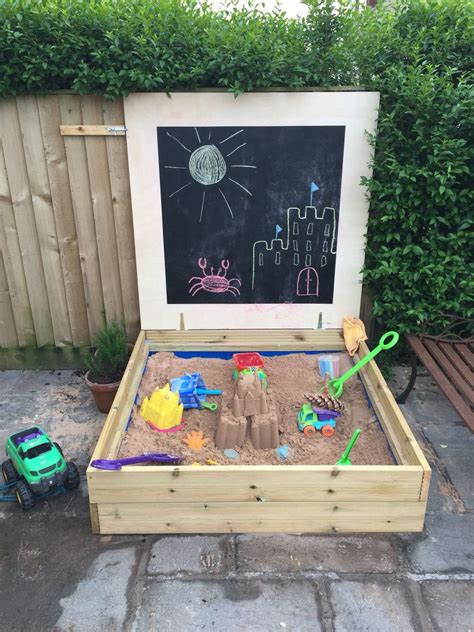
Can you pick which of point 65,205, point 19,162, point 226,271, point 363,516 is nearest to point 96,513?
point 363,516

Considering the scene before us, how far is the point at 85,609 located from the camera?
2.32m

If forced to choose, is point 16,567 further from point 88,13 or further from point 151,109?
point 88,13

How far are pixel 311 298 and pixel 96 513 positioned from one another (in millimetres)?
2292

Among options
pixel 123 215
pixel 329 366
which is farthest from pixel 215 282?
pixel 329 366

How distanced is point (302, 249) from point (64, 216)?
184 centimetres

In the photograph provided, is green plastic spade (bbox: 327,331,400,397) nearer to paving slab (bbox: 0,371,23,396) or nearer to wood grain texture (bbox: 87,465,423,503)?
wood grain texture (bbox: 87,465,423,503)

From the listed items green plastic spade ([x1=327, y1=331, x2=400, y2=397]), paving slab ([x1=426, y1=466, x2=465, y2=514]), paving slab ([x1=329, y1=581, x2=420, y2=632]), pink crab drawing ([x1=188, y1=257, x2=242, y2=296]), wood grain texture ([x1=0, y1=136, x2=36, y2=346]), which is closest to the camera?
paving slab ([x1=329, y1=581, x2=420, y2=632])

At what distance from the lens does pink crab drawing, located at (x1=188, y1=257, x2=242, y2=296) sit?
13.4 ft

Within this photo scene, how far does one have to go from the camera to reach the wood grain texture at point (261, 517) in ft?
8.66

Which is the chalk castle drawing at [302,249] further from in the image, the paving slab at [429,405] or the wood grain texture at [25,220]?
the wood grain texture at [25,220]

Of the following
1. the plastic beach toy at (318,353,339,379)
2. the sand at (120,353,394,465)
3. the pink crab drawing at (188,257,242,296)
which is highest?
the pink crab drawing at (188,257,242,296)

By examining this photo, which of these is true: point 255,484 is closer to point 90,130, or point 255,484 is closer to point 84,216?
Answer: point 84,216

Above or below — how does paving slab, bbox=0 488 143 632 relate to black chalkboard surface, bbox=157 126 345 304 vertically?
below

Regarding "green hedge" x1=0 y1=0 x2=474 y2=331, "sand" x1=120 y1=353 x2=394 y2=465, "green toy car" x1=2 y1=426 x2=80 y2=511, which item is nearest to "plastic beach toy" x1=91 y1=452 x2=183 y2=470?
"sand" x1=120 y1=353 x2=394 y2=465
